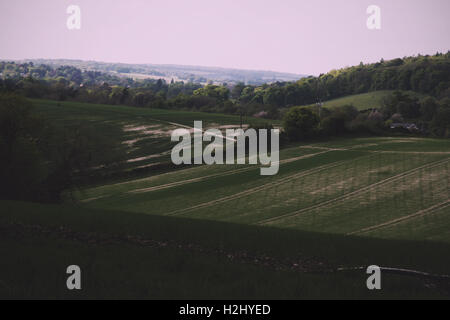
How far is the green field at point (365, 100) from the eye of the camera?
119062 millimetres

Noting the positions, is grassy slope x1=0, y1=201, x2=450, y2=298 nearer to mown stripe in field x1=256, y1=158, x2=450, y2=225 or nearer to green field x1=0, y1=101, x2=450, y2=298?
green field x1=0, y1=101, x2=450, y2=298

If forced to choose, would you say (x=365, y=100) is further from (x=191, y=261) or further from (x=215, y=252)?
(x=191, y=261)

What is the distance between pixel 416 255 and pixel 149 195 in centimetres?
2731

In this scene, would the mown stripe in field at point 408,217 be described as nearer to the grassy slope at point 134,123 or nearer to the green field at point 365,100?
the grassy slope at point 134,123

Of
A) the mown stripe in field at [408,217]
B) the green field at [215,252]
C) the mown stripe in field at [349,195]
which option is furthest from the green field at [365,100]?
the green field at [215,252]

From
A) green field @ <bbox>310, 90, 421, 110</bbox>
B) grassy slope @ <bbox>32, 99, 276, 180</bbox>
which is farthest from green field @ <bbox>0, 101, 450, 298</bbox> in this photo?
green field @ <bbox>310, 90, 421, 110</bbox>

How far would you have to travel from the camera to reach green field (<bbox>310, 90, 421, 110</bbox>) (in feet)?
391

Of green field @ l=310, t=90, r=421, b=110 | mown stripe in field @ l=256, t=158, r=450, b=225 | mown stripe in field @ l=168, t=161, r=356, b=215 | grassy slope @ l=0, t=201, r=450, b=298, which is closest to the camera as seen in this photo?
grassy slope @ l=0, t=201, r=450, b=298

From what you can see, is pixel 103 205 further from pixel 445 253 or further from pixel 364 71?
pixel 364 71

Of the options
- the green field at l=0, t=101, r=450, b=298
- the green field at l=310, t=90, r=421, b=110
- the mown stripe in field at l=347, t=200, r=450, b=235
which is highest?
the green field at l=310, t=90, r=421, b=110

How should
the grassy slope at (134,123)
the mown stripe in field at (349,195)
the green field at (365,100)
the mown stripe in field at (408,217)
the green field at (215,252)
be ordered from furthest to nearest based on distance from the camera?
the green field at (365,100) < the grassy slope at (134,123) < the mown stripe in field at (349,195) < the mown stripe in field at (408,217) < the green field at (215,252)

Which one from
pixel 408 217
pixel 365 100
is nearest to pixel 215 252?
pixel 408 217

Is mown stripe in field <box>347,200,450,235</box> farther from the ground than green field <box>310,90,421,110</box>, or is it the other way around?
green field <box>310,90,421,110</box>

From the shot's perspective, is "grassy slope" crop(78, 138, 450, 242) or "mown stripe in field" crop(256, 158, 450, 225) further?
"mown stripe in field" crop(256, 158, 450, 225)
